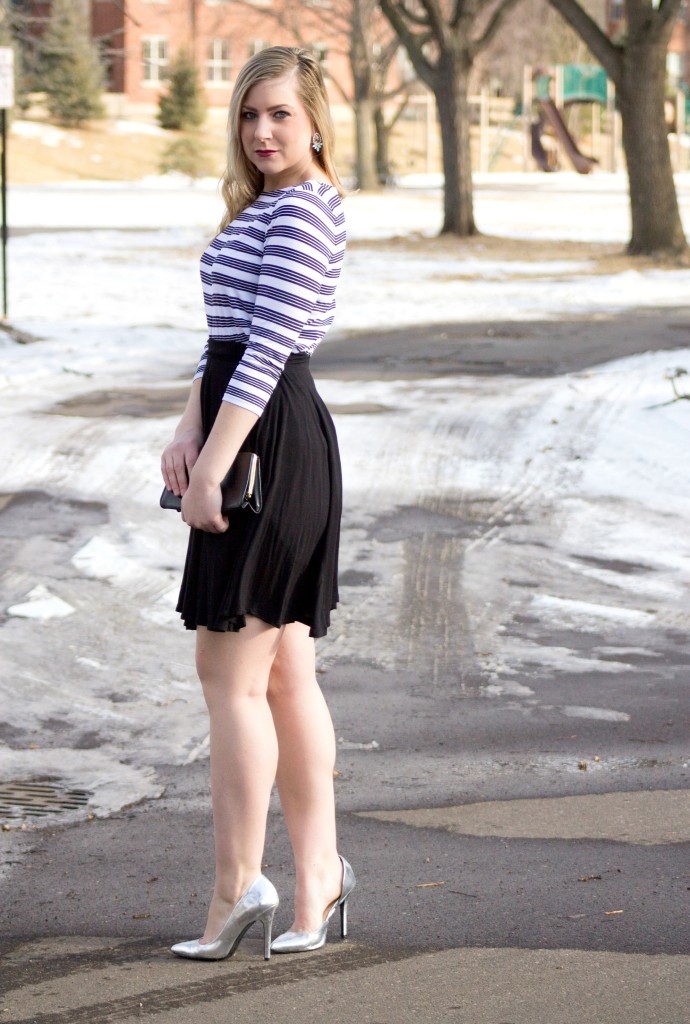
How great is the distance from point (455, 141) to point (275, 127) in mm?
24833

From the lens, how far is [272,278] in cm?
A: 290

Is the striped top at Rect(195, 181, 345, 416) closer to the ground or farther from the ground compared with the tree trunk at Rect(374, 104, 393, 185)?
closer to the ground

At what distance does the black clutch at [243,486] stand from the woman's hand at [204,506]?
20mm

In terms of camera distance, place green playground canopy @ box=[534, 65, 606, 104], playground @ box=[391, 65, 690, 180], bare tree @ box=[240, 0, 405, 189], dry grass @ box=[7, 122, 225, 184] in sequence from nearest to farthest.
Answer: bare tree @ box=[240, 0, 405, 189] < dry grass @ box=[7, 122, 225, 184] < playground @ box=[391, 65, 690, 180] < green playground canopy @ box=[534, 65, 606, 104]

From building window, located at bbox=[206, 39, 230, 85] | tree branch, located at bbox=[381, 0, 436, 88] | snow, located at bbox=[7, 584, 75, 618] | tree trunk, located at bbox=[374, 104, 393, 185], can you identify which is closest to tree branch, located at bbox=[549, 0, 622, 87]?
tree branch, located at bbox=[381, 0, 436, 88]

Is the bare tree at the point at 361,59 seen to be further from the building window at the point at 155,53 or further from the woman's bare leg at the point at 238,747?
the woman's bare leg at the point at 238,747

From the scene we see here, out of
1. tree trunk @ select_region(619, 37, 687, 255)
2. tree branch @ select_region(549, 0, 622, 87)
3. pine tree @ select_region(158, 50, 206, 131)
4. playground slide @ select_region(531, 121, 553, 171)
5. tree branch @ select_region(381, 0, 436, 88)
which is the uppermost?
pine tree @ select_region(158, 50, 206, 131)

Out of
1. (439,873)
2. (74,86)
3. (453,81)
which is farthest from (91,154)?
(439,873)

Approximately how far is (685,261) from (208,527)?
20180 mm

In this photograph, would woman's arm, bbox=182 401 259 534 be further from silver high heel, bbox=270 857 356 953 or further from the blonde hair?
silver high heel, bbox=270 857 356 953

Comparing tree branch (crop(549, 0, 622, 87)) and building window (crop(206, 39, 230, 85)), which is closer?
tree branch (crop(549, 0, 622, 87))

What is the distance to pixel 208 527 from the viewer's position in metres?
2.96

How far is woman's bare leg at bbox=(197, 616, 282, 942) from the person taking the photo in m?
3.05

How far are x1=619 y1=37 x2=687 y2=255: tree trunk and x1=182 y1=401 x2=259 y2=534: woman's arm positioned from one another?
66.4 ft
